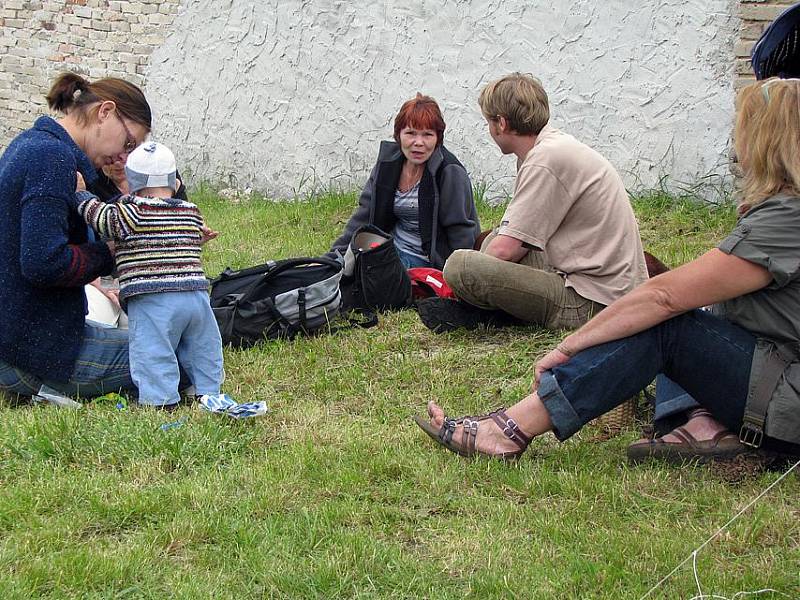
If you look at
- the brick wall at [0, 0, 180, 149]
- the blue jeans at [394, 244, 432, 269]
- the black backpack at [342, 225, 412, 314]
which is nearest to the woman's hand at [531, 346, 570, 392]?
the black backpack at [342, 225, 412, 314]

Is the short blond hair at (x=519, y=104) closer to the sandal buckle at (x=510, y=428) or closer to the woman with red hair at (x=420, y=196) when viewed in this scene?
the woman with red hair at (x=420, y=196)

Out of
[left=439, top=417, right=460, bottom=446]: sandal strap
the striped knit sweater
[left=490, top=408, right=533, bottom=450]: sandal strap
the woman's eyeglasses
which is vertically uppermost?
the woman's eyeglasses

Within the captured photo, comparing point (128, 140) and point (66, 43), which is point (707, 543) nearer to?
point (128, 140)

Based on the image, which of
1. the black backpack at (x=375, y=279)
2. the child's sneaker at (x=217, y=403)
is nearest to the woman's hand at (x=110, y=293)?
the child's sneaker at (x=217, y=403)

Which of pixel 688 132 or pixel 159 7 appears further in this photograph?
pixel 159 7

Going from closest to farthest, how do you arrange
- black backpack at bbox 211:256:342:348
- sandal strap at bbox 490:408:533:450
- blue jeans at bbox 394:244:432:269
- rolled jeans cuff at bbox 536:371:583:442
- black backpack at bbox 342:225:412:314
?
rolled jeans cuff at bbox 536:371:583:442
sandal strap at bbox 490:408:533:450
black backpack at bbox 211:256:342:348
black backpack at bbox 342:225:412:314
blue jeans at bbox 394:244:432:269

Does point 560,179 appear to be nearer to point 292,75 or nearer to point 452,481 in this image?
point 452,481

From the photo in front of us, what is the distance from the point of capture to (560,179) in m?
4.71

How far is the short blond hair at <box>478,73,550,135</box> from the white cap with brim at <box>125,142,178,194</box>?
5.22ft

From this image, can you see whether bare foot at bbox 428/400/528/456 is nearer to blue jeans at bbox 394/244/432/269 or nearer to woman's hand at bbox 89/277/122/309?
woman's hand at bbox 89/277/122/309

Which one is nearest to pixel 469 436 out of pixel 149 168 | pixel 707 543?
pixel 707 543

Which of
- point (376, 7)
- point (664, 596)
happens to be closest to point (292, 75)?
point (376, 7)

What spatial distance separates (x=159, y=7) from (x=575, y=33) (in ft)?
14.2

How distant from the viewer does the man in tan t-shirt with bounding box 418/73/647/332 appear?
4727 millimetres
